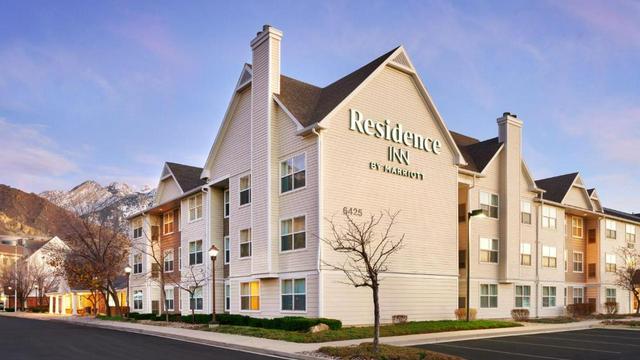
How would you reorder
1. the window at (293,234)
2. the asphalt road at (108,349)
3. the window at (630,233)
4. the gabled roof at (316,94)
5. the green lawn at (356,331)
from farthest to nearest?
the window at (630,233)
the gabled roof at (316,94)
the window at (293,234)
the green lawn at (356,331)
the asphalt road at (108,349)

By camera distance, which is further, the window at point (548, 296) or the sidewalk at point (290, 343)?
the window at point (548, 296)

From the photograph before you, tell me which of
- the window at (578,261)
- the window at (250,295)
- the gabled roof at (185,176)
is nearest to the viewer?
the window at (250,295)

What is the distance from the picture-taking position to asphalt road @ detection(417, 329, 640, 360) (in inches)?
778

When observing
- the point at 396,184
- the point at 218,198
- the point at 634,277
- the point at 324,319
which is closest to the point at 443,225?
the point at 396,184

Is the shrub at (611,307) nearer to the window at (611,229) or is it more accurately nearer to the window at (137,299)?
the window at (611,229)

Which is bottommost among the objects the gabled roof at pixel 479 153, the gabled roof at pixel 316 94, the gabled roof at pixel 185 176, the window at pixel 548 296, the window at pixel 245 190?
the window at pixel 548 296

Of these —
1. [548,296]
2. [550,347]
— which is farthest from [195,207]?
[550,347]

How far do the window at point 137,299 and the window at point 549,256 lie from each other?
33894 millimetres

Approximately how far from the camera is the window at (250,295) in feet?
109

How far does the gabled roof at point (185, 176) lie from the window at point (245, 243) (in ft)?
36.8

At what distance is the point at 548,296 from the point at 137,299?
114 ft

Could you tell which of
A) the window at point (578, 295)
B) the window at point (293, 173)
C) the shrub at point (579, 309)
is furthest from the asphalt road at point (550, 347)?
the window at point (578, 295)

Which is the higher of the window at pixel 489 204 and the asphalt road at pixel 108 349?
the window at pixel 489 204

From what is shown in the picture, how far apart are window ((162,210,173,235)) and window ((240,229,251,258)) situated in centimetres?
1496
